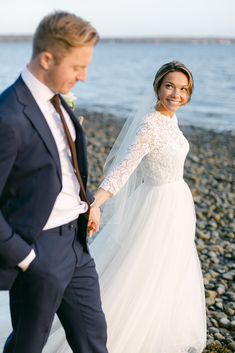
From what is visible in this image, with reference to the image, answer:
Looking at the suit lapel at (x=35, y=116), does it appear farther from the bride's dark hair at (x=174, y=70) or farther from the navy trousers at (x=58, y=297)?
the bride's dark hair at (x=174, y=70)

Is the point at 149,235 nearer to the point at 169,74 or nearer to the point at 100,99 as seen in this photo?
→ the point at 169,74

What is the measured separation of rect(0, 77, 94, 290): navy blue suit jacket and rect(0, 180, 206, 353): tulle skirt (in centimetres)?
152

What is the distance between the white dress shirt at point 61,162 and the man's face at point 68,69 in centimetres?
5

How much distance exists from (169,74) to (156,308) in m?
1.68

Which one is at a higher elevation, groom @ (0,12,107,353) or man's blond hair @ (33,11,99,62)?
man's blond hair @ (33,11,99,62)

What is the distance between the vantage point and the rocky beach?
5.54 m

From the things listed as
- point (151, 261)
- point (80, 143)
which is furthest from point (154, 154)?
point (80, 143)

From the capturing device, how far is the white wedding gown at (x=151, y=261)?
4.33 metres

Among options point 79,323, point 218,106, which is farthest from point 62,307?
point 218,106

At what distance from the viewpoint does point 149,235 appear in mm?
4375

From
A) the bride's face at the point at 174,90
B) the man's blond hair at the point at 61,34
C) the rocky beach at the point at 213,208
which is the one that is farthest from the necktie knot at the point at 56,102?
the rocky beach at the point at 213,208

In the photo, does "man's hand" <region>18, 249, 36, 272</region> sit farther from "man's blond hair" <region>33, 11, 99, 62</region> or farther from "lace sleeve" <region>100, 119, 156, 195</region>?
"lace sleeve" <region>100, 119, 156, 195</region>

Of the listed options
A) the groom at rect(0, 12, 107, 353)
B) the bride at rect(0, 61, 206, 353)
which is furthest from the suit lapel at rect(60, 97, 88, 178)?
the bride at rect(0, 61, 206, 353)

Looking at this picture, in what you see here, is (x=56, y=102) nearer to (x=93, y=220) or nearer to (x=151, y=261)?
(x=93, y=220)
